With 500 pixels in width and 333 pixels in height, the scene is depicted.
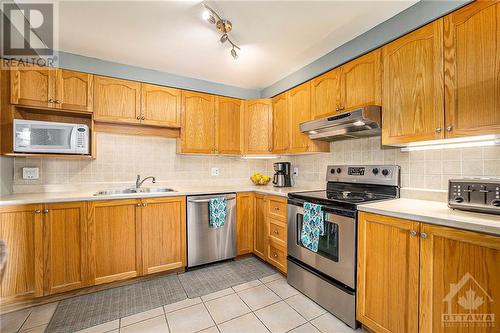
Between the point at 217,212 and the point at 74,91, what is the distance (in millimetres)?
1974

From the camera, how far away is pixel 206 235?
102 inches

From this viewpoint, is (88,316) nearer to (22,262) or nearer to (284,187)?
(22,262)

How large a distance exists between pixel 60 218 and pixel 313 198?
2.27 meters

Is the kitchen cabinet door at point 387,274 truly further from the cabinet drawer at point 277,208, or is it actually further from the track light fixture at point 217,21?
the track light fixture at point 217,21

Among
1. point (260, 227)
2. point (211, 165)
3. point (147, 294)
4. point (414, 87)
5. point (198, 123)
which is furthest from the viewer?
point (211, 165)

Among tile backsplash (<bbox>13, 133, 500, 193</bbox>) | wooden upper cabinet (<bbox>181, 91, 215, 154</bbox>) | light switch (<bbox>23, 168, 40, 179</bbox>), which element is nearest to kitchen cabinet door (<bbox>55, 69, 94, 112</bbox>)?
tile backsplash (<bbox>13, 133, 500, 193</bbox>)

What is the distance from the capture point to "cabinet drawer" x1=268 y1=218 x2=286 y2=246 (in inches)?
94.7

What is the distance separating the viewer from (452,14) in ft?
4.66

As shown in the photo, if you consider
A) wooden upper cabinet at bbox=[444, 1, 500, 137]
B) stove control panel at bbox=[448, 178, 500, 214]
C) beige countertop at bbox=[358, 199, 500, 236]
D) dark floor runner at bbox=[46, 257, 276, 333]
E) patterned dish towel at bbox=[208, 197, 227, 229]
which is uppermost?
wooden upper cabinet at bbox=[444, 1, 500, 137]

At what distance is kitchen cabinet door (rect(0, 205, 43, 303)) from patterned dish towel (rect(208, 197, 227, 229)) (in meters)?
1.50

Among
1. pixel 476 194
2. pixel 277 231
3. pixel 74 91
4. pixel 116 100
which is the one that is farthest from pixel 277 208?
pixel 74 91

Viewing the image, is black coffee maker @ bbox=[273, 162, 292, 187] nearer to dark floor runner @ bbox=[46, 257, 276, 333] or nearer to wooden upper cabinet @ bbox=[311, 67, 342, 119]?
wooden upper cabinet @ bbox=[311, 67, 342, 119]

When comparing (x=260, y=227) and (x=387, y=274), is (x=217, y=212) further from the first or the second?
(x=387, y=274)

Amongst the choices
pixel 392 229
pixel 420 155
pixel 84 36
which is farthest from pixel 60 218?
pixel 420 155
